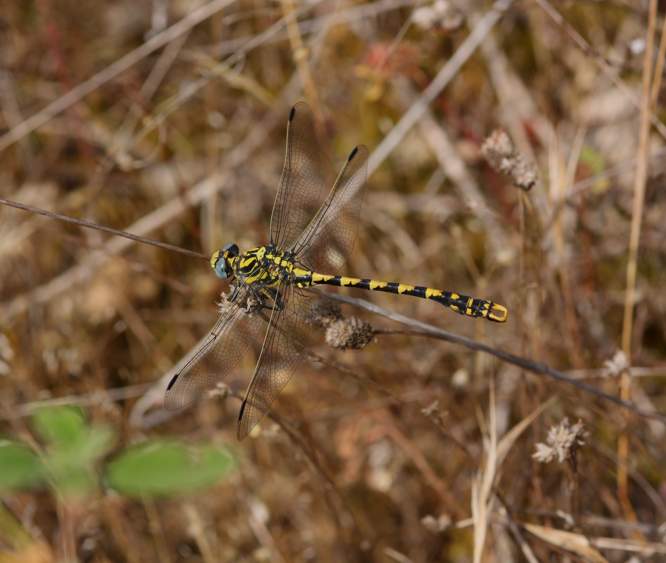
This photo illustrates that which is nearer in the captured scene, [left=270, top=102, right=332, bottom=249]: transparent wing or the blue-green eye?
the blue-green eye

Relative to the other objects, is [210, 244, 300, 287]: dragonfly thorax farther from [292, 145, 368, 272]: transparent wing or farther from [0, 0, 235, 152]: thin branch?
[0, 0, 235, 152]: thin branch

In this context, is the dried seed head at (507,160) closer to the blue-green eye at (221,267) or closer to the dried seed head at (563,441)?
the dried seed head at (563,441)

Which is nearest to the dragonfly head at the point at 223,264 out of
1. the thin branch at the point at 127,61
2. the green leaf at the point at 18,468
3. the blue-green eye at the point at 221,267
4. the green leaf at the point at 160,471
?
the blue-green eye at the point at 221,267

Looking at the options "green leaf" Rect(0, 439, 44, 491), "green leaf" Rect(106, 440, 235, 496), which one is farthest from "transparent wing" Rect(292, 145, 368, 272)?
"green leaf" Rect(0, 439, 44, 491)

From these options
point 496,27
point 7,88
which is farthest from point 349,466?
point 7,88

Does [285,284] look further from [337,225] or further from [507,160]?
[507,160]

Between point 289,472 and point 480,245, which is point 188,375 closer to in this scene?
point 289,472
